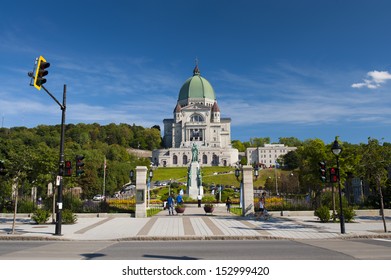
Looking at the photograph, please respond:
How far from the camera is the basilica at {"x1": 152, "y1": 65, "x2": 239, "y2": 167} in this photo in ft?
486

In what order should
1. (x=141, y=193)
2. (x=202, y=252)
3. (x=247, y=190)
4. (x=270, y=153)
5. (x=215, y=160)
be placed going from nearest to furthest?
(x=202, y=252)
(x=141, y=193)
(x=247, y=190)
(x=215, y=160)
(x=270, y=153)

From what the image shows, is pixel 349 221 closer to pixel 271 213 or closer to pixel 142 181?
pixel 271 213

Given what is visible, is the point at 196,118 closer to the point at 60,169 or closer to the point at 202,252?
the point at 60,169

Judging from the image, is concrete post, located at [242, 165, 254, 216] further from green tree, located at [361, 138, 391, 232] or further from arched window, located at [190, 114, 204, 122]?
arched window, located at [190, 114, 204, 122]

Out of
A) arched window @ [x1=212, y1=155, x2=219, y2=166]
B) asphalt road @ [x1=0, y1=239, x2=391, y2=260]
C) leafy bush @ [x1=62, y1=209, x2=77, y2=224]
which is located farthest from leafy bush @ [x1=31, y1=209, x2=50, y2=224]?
arched window @ [x1=212, y1=155, x2=219, y2=166]

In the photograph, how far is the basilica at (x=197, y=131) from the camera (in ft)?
486

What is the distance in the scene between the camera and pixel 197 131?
16100 centimetres

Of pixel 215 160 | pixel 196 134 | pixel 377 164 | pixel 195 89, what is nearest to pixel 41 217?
pixel 377 164

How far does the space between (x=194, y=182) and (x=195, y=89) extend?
119905 millimetres

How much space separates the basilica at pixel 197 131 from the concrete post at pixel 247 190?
118 metres

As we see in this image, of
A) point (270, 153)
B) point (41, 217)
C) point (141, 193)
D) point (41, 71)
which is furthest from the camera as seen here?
point (270, 153)

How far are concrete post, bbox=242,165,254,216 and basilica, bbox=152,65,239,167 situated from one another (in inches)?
4645

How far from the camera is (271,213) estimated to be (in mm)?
26984

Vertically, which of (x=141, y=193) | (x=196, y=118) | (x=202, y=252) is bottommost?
(x=202, y=252)
